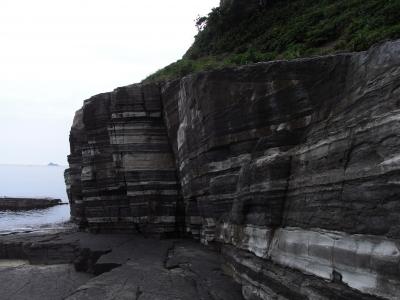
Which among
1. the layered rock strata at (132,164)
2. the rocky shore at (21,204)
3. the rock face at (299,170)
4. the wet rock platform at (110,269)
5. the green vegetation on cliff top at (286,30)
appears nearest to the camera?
the rock face at (299,170)

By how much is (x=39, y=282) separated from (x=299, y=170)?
14.3 m

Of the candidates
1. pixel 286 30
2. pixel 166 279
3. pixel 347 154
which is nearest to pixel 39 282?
pixel 166 279

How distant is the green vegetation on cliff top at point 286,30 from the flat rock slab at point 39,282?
44.0ft

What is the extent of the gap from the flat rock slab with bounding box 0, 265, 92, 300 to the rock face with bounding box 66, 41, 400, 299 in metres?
5.72

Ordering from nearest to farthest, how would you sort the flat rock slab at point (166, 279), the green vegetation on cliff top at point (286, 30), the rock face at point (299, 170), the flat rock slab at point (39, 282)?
the rock face at point (299, 170), the flat rock slab at point (166, 279), the flat rock slab at point (39, 282), the green vegetation on cliff top at point (286, 30)

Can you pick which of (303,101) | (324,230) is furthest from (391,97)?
(303,101)

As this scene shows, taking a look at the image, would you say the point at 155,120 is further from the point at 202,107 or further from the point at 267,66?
the point at 267,66

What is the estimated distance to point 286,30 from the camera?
25.5 meters

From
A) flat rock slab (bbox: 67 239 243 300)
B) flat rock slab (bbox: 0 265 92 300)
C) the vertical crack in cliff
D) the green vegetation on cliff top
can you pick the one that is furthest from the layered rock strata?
the vertical crack in cliff

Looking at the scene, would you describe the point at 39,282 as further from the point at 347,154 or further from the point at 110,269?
the point at 347,154

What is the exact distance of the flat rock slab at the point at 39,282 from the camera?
A: 58.0ft

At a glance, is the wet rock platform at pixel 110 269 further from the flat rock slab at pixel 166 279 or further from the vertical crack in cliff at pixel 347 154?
the vertical crack in cliff at pixel 347 154

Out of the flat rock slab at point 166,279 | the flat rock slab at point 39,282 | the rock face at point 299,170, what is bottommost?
the flat rock slab at point 39,282

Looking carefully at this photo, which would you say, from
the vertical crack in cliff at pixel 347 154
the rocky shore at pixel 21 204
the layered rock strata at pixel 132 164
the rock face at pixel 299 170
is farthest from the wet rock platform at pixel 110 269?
the rocky shore at pixel 21 204
